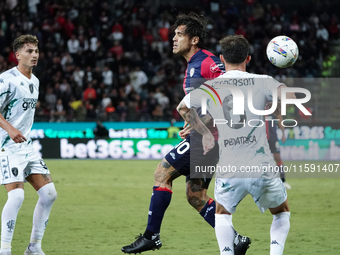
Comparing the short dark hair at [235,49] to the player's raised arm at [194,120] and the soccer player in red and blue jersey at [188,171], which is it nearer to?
the player's raised arm at [194,120]

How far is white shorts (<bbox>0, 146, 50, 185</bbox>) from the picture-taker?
17.0 feet

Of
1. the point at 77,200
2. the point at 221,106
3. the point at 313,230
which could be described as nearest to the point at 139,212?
the point at 77,200

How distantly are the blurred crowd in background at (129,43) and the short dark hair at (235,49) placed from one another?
11836 mm

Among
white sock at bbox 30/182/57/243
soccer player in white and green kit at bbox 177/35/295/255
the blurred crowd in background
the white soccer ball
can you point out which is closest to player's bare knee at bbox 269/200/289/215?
soccer player in white and green kit at bbox 177/35/295/255

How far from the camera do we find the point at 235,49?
13.8 feet

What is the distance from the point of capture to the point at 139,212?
7930mm

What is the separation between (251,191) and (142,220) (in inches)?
134

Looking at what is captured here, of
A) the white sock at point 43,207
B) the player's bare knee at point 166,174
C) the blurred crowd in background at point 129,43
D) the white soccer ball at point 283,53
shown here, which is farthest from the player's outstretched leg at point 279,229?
the blurred crowd in background at point 129,43

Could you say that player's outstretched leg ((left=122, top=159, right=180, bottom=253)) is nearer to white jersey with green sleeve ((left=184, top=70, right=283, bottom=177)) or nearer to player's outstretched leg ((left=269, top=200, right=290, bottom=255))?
white jersey with green sleeve ((left=184, top=70, right=283, bottom=177))

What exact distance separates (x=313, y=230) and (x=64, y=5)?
17051mm

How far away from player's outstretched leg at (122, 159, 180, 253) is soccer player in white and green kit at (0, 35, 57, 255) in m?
0.97

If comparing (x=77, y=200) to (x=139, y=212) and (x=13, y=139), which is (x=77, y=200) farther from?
(x=13, y=139)

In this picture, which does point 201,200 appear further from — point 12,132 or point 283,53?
point 12,132

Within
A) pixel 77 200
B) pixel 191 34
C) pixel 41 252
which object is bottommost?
pixel 77 200
